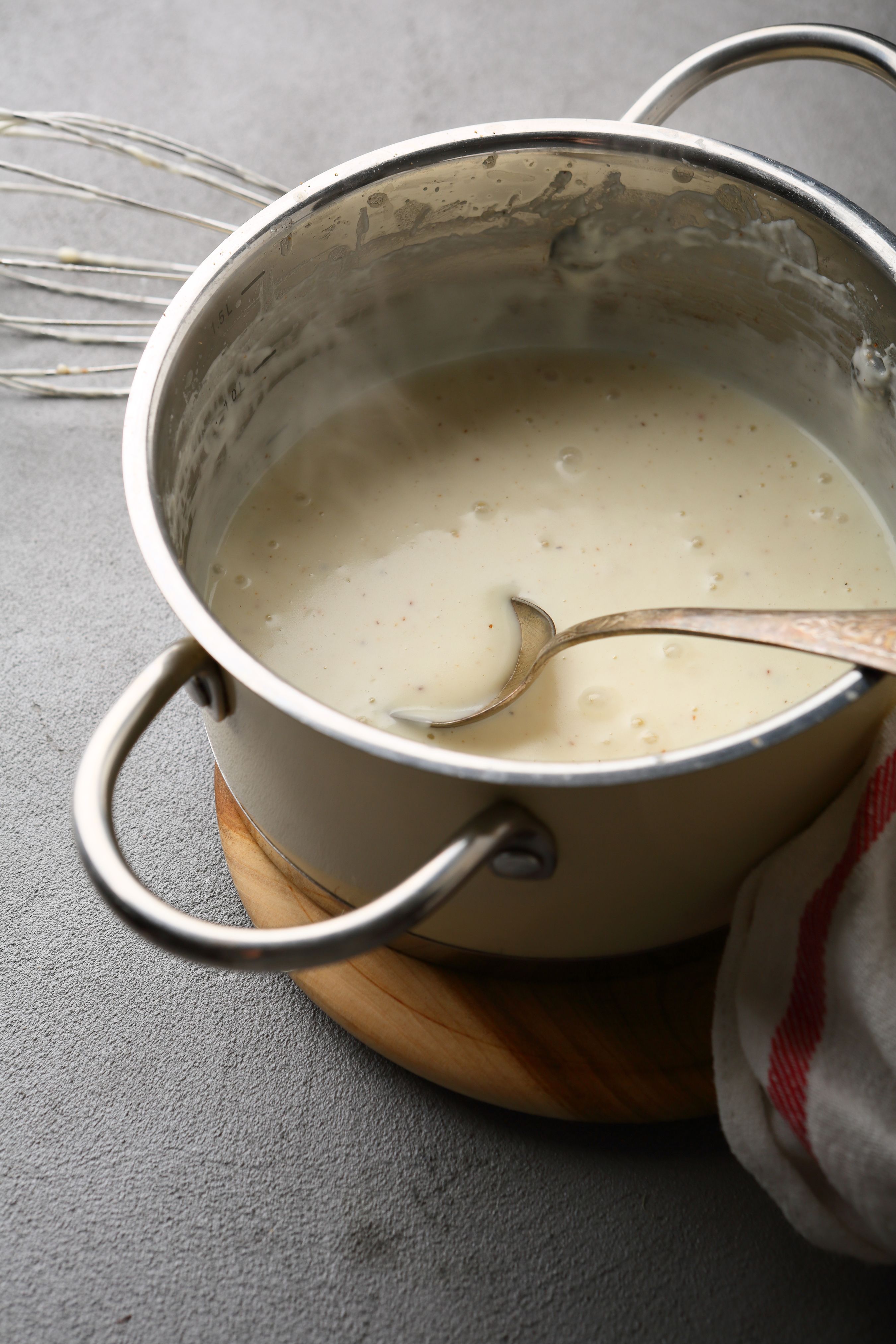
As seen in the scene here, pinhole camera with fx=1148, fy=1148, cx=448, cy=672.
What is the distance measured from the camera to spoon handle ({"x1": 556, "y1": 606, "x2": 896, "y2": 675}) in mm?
557

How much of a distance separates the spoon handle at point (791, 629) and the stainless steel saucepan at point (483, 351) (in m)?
0.02

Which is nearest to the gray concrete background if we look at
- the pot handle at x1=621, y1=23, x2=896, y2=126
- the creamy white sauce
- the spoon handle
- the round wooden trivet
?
the round wooden trivet

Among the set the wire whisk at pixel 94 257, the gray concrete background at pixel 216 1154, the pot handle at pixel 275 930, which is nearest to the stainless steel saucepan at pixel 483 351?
the pot handle at pixel 275 930

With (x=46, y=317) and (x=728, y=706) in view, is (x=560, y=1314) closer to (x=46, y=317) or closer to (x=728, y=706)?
(x=728, y=706)

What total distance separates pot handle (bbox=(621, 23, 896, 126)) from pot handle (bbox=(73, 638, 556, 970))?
0.54m

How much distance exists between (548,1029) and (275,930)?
26 cm

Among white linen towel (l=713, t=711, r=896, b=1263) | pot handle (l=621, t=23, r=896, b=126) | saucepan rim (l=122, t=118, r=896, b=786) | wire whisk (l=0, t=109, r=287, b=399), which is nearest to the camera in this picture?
saucepan rim (l=122, t=118, r=896, b=786)

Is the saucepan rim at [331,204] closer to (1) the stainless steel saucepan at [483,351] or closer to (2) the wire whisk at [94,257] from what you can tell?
(1) the stainless steel saucepan at [483,351]

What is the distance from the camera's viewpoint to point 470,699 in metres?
0.78

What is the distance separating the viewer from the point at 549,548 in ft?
2.80

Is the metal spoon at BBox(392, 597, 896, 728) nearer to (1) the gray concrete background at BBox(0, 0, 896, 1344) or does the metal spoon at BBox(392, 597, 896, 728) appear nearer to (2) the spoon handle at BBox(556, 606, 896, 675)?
(2) the spoon handle at BBox(556, 606, 896, 675)

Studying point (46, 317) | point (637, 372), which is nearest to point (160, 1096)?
point (637, 372)

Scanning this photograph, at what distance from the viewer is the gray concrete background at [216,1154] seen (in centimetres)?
71

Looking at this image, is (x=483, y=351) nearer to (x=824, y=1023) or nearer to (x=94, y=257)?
(x=94, y=257)
